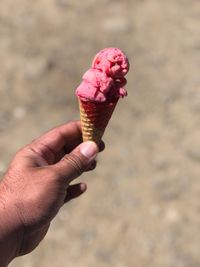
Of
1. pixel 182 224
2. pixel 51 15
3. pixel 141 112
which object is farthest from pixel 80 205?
pixel 51 15

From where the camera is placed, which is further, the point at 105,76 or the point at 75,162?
the point at 75,162

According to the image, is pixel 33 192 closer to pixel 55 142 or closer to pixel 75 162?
pixel 75 162

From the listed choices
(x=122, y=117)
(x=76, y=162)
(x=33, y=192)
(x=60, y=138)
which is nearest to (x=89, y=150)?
(x=76, y=162)

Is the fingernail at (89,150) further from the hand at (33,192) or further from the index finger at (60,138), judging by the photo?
the index finger at (60,138)

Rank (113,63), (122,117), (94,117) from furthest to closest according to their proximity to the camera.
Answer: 1. (122,117)
2. (94,117)
3. (113,63)

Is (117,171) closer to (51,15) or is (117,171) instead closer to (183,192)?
(183,192)

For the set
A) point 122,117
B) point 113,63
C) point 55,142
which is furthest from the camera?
point 122,117

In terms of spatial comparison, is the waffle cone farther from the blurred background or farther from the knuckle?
the blurred background
